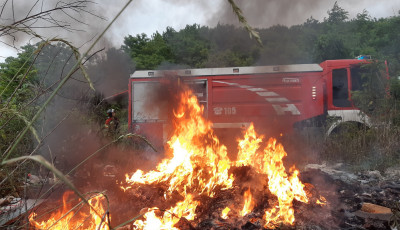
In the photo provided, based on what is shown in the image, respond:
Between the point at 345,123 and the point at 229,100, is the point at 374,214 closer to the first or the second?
the point at 345,123

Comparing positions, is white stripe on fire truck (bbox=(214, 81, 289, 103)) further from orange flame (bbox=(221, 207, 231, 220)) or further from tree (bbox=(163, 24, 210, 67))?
orange flame (bbox=(221, 207, 231, 220))

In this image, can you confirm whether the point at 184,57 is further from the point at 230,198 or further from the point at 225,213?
the point at 225,213

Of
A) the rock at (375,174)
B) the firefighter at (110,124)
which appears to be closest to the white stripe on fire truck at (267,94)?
the rock at (375,174)

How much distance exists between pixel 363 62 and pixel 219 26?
6104mm

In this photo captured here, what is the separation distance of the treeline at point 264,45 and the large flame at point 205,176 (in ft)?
7.22

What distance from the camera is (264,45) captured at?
3.70m

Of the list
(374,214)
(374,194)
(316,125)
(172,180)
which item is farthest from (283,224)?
(316,125)

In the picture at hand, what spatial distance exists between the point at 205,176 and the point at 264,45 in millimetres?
2380

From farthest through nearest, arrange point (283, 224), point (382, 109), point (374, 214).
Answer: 1. point (382, 109)
2. point (374, 214)
3. point (283, 224)

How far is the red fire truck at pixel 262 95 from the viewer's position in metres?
9.76

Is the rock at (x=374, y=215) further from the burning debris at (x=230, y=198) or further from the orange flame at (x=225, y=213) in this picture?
the orange flame at (x=225, y=213)

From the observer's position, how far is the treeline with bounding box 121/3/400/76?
639 cm

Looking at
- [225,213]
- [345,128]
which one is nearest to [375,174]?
[345,128]

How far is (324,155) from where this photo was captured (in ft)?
28.7
